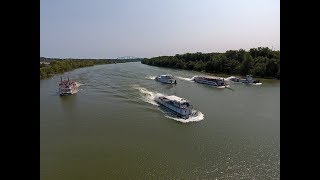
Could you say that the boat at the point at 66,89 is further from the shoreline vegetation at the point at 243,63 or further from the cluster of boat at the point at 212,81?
the shoreline vegetation at the point at 243,63

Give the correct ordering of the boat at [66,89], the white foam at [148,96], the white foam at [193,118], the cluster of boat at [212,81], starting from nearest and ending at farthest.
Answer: the white foam at [193,118], the white foam at [148,96], the boat at [66,89], the cluster of boat at [212,81]

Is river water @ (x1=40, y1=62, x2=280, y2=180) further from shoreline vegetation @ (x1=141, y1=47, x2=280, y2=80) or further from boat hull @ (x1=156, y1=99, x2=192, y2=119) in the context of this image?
shoreline vegetation @ (x1=141, y1=47, x2=280, y2=80)

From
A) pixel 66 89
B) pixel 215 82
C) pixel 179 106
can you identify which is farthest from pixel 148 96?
pixel 215 82

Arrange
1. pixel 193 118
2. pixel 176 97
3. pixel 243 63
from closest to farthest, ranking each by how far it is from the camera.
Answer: pixel 193 118 → pixel 176 97 → pixel 243 63

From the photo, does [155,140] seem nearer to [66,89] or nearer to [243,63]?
[66,89]

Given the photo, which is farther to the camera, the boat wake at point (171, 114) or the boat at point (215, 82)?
the boat at point (215, 82)

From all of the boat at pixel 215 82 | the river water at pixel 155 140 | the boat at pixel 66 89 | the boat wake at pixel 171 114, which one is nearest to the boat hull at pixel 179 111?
the boat wake at pixel 171 114

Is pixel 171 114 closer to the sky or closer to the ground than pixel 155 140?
closer to the sky

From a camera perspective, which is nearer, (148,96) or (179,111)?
(179,111)

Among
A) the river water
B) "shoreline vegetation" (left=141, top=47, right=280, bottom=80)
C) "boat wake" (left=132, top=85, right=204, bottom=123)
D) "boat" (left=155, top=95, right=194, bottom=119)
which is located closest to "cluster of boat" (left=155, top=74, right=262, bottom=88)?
"shoreline vegetation" (left=141, top=47, right=280, bottom=80)
